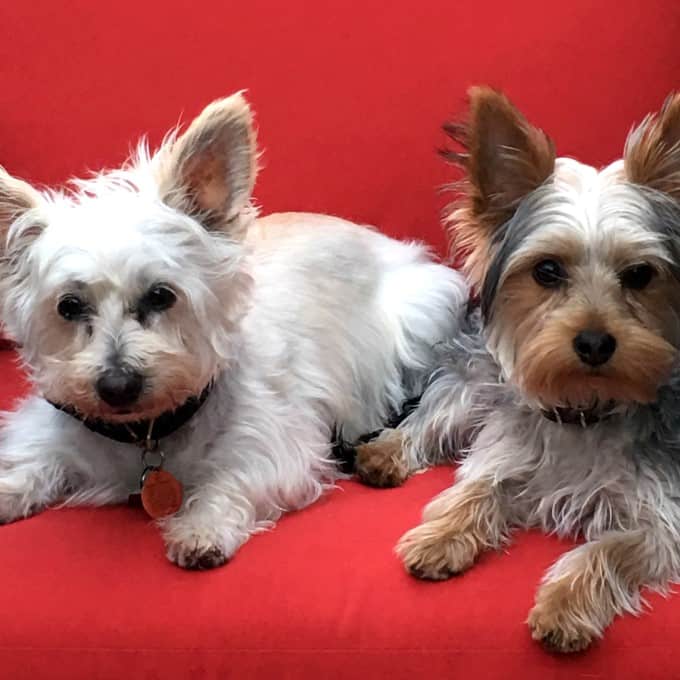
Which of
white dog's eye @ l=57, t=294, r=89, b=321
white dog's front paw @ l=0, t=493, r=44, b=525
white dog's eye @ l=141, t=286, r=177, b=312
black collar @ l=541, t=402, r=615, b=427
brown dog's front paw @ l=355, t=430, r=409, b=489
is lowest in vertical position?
white dog's front paw @ l=0, t=493, r=44, b=525

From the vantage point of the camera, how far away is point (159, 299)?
72.1 inches

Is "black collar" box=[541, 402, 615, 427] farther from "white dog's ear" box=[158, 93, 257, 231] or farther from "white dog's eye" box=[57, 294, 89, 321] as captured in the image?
"white dog's eye" box=[57, 294, 89, 321]

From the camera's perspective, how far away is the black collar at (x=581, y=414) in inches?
74.2

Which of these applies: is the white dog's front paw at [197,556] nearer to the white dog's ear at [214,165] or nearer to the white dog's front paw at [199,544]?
the white dog's front paw at [199,544]

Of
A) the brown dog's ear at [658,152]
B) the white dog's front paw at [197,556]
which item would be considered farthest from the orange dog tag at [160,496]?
the brown dog's ear at [658,152]

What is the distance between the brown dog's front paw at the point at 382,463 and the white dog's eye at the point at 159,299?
1.75 feet

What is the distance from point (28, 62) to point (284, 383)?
3.62 ft

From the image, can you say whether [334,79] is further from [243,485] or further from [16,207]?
[243,485]

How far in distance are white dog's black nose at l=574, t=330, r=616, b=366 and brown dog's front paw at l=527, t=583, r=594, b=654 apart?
0.38m

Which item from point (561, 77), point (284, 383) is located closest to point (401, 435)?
point (284, 383)

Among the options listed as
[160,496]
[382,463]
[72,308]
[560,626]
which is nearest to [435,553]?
[560,626]

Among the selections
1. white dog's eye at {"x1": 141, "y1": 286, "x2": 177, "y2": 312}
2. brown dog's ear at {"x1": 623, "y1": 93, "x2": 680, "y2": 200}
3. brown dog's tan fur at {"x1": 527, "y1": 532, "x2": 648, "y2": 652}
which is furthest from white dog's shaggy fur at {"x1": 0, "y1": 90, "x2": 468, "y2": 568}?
brown dog's ear at {"x1": 623, "y1": 93, "x2": 680, "y2": 200}

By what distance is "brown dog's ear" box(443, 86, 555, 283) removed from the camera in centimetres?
180

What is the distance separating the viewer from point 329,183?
8.63 ft
